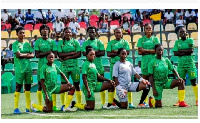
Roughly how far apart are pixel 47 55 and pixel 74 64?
0.78m

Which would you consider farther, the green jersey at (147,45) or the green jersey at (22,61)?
the green jersey at (147,45)

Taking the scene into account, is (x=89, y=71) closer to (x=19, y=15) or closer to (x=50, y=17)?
(x=50, y=17)

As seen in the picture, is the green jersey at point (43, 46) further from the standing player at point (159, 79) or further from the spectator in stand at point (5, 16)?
the spectator in stand at point (5, 16)

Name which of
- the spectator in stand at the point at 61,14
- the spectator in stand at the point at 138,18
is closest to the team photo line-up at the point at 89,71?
the spectator in stand at the point at 138,18

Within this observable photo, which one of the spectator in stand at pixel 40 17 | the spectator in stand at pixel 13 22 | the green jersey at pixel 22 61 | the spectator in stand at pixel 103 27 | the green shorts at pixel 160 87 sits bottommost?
the green shorts at pixel 160 87

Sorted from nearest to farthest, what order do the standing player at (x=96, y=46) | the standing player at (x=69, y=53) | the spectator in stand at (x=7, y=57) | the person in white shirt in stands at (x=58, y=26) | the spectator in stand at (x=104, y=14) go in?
the standing player at (x=69, y=53)
the standing player at (x=96, y=46)
the spectator in stand at (x=7, y=57)
the person in white shirt in stands at (x=58, y=26)
the spectator in stand at (x=104, y=14)

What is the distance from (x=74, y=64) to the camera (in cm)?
1062

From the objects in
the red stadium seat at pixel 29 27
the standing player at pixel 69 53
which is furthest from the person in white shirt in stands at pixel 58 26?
the standing player at pixel 69 53

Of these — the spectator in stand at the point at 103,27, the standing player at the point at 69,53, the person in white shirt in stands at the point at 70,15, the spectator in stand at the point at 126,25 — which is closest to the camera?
the standing player at the point at 69,53

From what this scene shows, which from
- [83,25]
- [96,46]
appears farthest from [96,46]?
[83,25]

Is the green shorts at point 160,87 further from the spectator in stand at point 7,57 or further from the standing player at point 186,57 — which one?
the spectator in stand at point 7,57

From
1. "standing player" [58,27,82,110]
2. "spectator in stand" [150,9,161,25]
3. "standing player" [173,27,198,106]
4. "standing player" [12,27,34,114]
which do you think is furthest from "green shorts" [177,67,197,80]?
"spectator in stand" [150,9,161,25]

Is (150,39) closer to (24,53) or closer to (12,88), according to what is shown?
(24,53)

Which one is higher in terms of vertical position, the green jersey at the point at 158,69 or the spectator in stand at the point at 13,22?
the spectator in stand at the point at 13,22
